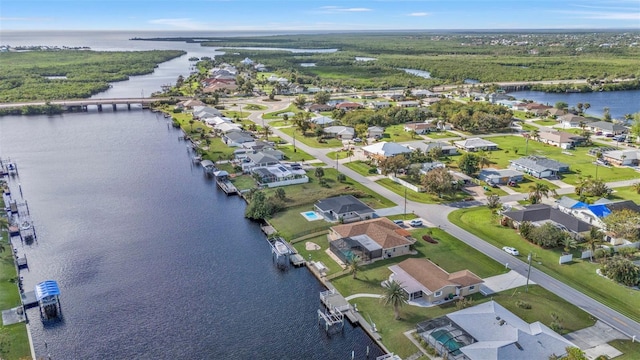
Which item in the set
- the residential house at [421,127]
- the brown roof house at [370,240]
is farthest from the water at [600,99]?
the brown roof house at [370,240]

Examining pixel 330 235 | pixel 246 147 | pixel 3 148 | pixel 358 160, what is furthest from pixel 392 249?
pixel 3 148

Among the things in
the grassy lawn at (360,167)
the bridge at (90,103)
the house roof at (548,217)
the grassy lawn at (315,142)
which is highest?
the bridge at (90,103)

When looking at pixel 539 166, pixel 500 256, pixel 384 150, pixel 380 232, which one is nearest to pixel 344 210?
pixel 380 232

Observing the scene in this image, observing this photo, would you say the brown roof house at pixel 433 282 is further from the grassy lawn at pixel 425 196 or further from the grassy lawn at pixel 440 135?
the grassy lawn at pixel 440 135

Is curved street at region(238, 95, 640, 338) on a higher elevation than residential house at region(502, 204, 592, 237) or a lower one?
lower

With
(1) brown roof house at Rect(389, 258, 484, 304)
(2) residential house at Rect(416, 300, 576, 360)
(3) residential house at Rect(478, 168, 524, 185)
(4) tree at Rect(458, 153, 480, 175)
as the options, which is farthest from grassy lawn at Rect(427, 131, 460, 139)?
(2) residential house at Rect(416, 300, 576, 360)

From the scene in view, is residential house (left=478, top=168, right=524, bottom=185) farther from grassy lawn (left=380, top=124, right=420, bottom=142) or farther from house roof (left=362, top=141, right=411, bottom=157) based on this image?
grassy lawn (left=380, top=124, right=420, bottom=142)
